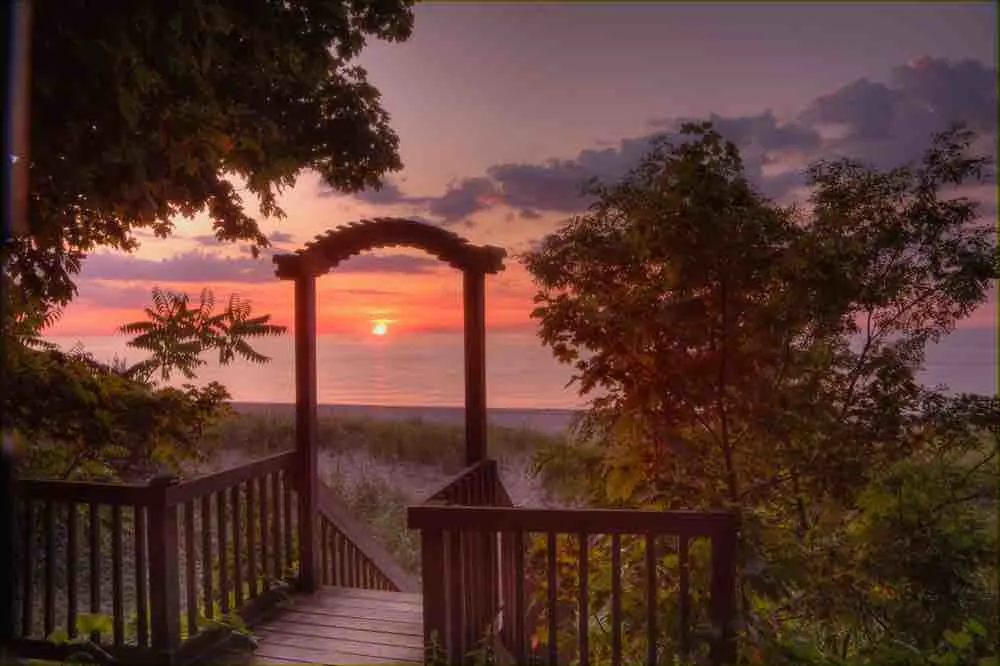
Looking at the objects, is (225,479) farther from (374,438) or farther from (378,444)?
(374,438)

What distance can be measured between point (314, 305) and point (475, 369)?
1258mm

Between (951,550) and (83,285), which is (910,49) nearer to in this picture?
(951,550)

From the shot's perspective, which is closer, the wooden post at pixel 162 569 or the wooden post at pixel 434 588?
the wooden post at pixel 434 588

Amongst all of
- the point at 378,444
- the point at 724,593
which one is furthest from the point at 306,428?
the point at 378,444

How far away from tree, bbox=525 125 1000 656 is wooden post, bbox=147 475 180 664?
6.49 ft

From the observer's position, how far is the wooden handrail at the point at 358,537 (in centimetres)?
557

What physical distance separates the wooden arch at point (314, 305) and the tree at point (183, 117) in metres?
0.63

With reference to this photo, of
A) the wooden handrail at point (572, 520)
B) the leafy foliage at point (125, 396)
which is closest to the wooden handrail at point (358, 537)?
the leafy foliage at point (125, 396)

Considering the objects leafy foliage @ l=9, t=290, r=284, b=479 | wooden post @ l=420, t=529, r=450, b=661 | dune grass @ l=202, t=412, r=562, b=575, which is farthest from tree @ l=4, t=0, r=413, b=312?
dune grass @ l=202, t=412, r=562, b=575

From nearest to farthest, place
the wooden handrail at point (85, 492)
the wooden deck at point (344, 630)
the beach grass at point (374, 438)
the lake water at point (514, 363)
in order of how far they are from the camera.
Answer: the wooden handrail at point (85, 492), the lake water at point (514, 363), the wooden deck at point (344, 630), the beach grass at point (374, 438)

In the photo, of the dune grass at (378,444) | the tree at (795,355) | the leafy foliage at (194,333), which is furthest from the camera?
the dune grass at (378,444)

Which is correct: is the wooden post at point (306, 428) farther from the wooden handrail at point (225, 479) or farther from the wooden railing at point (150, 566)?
the wooden railing at point (150, 566)

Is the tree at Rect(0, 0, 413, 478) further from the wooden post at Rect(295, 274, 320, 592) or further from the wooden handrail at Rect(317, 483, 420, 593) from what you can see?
the wooden handrail at Rect(317, 483, 420, 593)

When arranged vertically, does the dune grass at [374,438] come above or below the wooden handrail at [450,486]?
below
